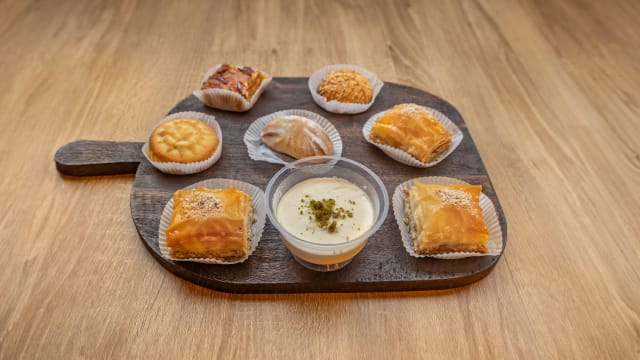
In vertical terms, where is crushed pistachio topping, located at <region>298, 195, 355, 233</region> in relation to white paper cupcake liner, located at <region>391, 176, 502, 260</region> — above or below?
above

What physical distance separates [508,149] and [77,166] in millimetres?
1680

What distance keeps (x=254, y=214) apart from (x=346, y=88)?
0.71 m

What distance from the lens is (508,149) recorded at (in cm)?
201

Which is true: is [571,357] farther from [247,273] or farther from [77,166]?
[77,166]

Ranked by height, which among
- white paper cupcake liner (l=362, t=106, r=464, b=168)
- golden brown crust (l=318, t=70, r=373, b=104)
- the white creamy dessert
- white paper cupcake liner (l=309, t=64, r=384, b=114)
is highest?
the white creamy dessert

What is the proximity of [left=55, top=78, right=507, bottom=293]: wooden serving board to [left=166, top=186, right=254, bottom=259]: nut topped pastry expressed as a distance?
2.1 inches

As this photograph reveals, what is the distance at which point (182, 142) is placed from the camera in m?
1.77

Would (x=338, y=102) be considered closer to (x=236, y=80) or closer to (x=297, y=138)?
(x=297, y=138)

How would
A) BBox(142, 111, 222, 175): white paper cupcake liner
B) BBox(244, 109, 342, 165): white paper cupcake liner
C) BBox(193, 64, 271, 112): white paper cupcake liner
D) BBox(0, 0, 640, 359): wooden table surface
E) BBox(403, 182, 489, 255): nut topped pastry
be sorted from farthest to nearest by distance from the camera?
BBox(193, 64, 271, 112): white paper cupcake liner → BBox(244, 109, 342, 165): white paper cupcake liner → BBox(142, 111, 222, 175): white paper cupcake liner → BBox(403, 182, 489, 255): nut topped pastry → BBox(0, 0, 640, 359): wooden table surface

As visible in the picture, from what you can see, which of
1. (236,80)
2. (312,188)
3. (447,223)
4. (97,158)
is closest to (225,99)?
(236,80)

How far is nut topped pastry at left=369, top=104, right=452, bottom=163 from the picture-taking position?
181 cm

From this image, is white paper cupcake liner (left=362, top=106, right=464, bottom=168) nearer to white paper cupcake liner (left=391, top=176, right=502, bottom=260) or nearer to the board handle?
white paper cupcake liner (left=391, top=176, right=502, bottom=260)

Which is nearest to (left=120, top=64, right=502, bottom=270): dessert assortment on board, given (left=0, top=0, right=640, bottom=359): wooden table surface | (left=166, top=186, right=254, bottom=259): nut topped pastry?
(left=166, top=186, right=254, bottom=259): nut topped pastry

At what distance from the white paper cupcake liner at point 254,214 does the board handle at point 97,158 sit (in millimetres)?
284
